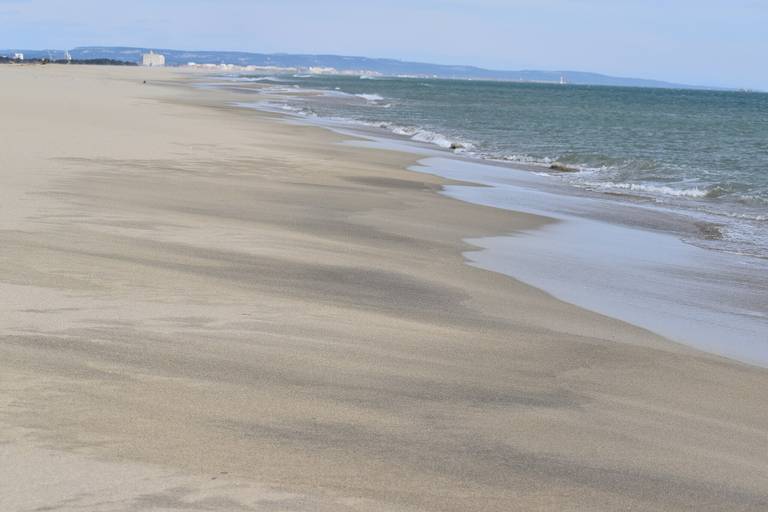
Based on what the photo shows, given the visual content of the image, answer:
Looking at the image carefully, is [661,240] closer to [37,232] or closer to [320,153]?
[37,232]

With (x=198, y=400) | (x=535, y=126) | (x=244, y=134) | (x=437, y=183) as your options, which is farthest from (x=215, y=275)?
(x=535, y=126)

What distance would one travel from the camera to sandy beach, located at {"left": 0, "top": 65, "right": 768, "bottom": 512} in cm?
382

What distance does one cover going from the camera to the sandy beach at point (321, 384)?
12.5ft

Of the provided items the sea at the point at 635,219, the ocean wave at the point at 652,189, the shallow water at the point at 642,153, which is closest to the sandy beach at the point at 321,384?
the sea at the point at 635,219

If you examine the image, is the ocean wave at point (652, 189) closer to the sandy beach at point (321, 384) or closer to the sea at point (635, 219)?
the sea at point (635, 219)

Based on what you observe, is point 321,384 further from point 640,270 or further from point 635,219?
point 635,219

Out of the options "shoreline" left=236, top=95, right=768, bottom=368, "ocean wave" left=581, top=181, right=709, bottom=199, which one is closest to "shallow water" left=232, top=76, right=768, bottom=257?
"ocean wave" left=581, top=181, right=709, bottom=199

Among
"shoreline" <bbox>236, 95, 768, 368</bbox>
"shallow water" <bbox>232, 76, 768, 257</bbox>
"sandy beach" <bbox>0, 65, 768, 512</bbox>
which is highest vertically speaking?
"sandy beach" <bbox>0, 65, 768, 512</bbox>

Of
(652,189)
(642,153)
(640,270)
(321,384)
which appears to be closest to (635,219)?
(640,270)

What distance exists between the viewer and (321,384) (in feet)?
16.4

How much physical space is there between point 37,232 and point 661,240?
750 cm

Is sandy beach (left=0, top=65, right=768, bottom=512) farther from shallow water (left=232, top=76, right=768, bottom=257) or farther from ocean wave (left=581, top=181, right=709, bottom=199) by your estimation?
ocean wave (left=581, top=181, right=709, bottom=199)

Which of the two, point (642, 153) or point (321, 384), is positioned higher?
point (321, 384)

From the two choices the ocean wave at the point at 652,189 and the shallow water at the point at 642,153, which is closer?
the shallow water at the point at 642,153
